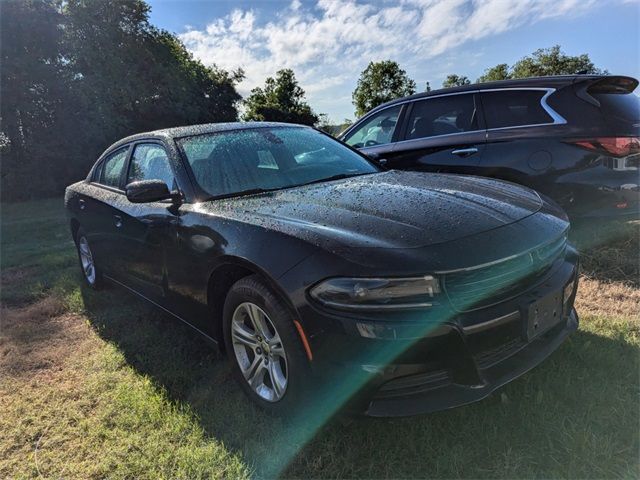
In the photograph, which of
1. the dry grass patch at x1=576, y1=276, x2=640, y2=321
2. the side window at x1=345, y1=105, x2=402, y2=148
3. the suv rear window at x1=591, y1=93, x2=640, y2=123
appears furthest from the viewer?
the side window at x1=345, y1=105, x2=402, y2=148

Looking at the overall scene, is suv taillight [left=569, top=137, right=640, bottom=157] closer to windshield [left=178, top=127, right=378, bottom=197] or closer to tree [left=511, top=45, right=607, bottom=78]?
windshield [left=178, top=127, right=378, bottom=197]

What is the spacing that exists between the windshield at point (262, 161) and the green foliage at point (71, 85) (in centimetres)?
1476

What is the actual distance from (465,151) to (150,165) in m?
2.90

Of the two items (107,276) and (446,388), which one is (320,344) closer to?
(446,388)

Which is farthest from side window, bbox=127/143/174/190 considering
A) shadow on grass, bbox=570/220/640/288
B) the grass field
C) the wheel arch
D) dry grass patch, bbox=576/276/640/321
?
shadow on grass, bbox=570/220/640/288

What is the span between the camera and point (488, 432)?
6.77ft

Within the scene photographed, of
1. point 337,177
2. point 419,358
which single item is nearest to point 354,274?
point 419,358

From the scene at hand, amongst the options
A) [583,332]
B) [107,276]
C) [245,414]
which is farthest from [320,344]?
[107,276]

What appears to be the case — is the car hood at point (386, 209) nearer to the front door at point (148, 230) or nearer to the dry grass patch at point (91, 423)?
the front door at point (148, 230)

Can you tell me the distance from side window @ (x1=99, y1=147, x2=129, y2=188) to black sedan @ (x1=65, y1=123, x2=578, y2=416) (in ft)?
3.01

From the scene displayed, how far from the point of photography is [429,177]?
298cm

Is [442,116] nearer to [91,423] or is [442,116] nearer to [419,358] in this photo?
[419,358]

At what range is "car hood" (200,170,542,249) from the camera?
6.43 feet

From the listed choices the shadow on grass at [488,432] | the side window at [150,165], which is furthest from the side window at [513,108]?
the side window at [150,165]
